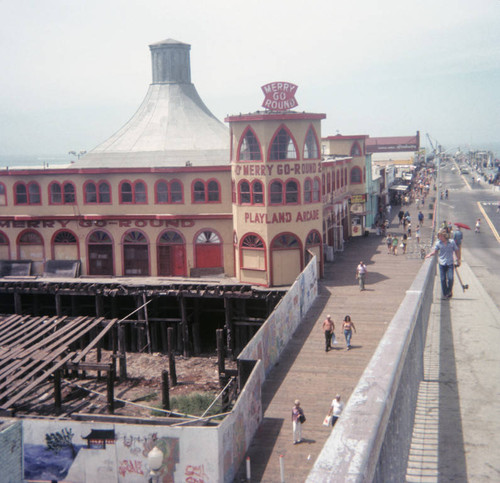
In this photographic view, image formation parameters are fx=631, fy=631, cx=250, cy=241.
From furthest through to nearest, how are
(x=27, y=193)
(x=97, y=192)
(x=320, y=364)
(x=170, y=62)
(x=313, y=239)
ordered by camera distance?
1. (x=170, y=62)
2. (x=27, y=193)
3. (x=97, y=192)
4. (x=313, y=239)
5. (x=320, y=364)

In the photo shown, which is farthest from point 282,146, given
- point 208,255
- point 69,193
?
point 69,193

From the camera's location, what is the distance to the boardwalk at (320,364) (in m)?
19.8

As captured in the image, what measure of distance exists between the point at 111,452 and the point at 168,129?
3720 centimetres

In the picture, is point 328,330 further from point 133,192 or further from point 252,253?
point 133,192

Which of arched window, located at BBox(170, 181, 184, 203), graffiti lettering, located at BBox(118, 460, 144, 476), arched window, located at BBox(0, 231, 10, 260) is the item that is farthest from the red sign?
graffiti lettering, located at BBox(118, 460, 144, 476)

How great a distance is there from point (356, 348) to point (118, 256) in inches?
900

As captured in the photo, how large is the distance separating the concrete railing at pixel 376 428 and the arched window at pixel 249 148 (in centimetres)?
2586

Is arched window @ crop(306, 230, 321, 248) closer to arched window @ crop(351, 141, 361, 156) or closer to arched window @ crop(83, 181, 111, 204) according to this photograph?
arched window @ crop(83, 181, 111, 204)

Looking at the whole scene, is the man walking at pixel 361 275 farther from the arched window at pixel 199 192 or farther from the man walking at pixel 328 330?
the arched window at pixel 199 192

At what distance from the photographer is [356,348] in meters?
28.0

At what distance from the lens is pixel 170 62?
5619cm

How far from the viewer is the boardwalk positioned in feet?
65.0

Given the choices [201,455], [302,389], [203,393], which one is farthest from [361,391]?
[203,393]

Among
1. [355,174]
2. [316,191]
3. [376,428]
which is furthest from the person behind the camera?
[355,174]
